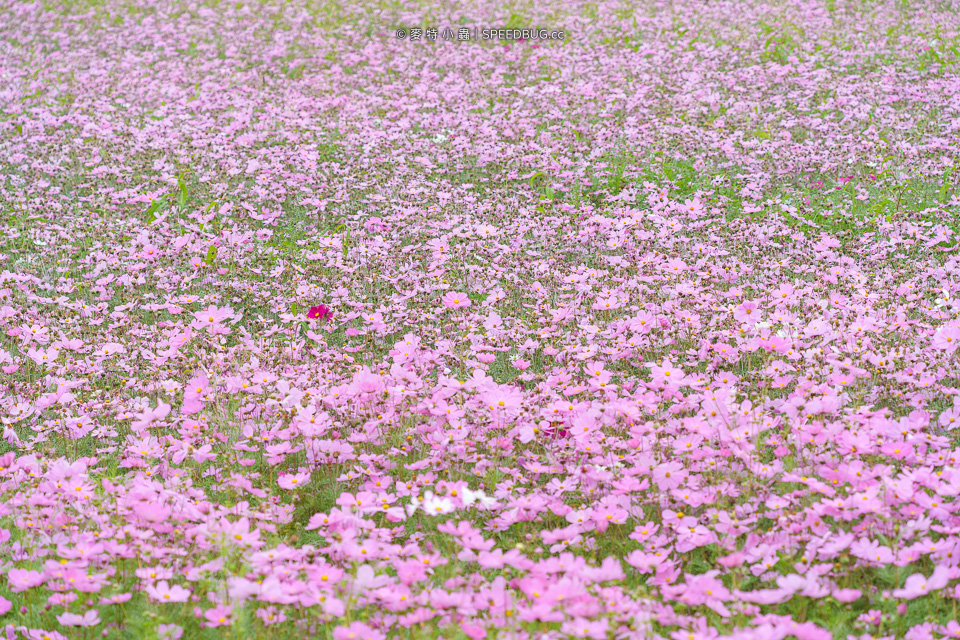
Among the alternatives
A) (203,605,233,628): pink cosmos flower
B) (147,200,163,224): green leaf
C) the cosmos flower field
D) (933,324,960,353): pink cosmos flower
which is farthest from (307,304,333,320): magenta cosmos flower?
(933,324,960,353): pink cosmos flower

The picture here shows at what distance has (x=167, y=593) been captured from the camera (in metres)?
2.99

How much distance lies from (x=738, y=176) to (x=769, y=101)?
9.39 feet

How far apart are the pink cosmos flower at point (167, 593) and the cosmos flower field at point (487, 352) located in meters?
0.01

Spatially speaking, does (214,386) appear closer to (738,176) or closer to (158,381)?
(158,381)

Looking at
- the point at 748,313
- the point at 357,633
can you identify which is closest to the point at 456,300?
the point at 748,313

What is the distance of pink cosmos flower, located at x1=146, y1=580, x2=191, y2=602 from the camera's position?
116 inches

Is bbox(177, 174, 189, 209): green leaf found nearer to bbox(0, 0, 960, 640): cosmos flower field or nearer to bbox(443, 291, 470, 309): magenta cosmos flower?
bbox(0, 0, 960, 640): cosmos flower field

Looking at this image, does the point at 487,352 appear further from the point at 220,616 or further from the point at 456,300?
the point at 220,616

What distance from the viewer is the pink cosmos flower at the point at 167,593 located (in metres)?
2.94

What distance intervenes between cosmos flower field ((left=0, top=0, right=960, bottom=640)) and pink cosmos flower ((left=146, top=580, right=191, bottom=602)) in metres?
0.01

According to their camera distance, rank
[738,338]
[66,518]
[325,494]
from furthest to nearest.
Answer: [738,338]
[325,494]
[66,518]

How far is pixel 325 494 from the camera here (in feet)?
13.3

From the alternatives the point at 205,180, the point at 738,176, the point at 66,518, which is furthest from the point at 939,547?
the point at 205,180

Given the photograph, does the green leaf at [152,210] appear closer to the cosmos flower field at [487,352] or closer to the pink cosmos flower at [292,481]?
the cosmos flower field at [487,352]
